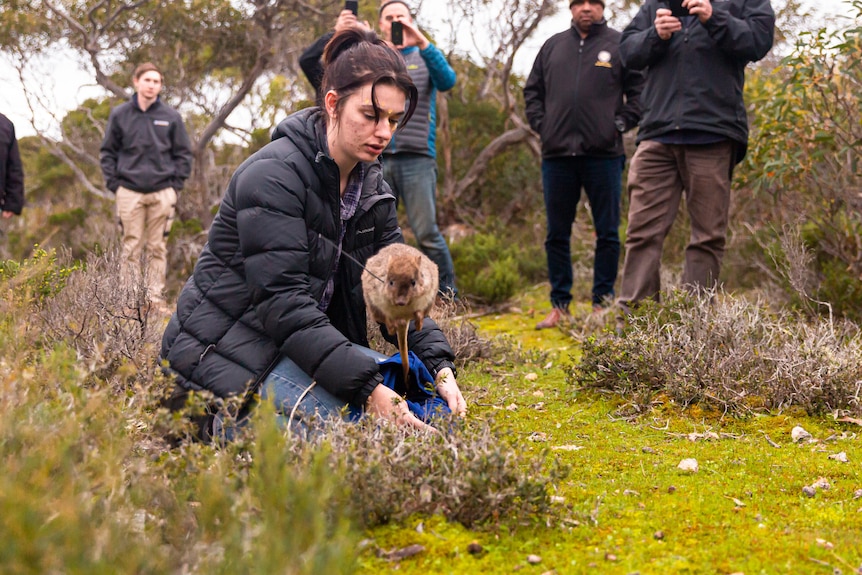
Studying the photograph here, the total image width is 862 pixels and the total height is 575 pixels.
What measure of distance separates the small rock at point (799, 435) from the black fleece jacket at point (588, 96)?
11.0 ft

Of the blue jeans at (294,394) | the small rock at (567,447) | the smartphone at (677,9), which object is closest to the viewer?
the blue jeans at (294,394)

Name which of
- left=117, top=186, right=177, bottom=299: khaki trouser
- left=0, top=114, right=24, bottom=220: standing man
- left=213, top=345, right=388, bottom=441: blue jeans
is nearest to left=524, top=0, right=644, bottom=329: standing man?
left=213, top=345, right=388, bottom=441: blue jeans

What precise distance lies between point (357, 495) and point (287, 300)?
973mm

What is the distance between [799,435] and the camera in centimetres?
383

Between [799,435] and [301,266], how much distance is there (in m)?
2.40

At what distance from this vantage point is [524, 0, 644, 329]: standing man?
6723mm

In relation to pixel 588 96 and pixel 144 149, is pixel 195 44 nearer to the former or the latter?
pixel 144 149

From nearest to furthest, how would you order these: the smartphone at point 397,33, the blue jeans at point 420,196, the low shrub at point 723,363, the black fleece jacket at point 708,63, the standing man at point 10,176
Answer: the low shrub at point 723,363
the black fleece jacket at point 708,63
the smartphone at point 397,33
the blue jeans at point 420,196
the standing man at point 10,176

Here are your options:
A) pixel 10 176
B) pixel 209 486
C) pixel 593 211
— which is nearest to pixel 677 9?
pixel 593 211

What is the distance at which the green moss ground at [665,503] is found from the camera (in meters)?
2.46

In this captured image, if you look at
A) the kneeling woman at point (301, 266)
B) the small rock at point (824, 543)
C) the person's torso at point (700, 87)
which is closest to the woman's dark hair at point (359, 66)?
the kneeling woman at point (301, 266)

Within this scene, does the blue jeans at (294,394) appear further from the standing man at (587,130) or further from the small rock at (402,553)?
the standing man at (587,130)

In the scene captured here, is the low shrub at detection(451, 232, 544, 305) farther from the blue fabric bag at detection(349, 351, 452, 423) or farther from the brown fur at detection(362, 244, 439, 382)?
the brown fur at detection(362, 244, 439, 382)

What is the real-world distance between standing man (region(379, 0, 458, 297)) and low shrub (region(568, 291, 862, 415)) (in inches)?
88.4
